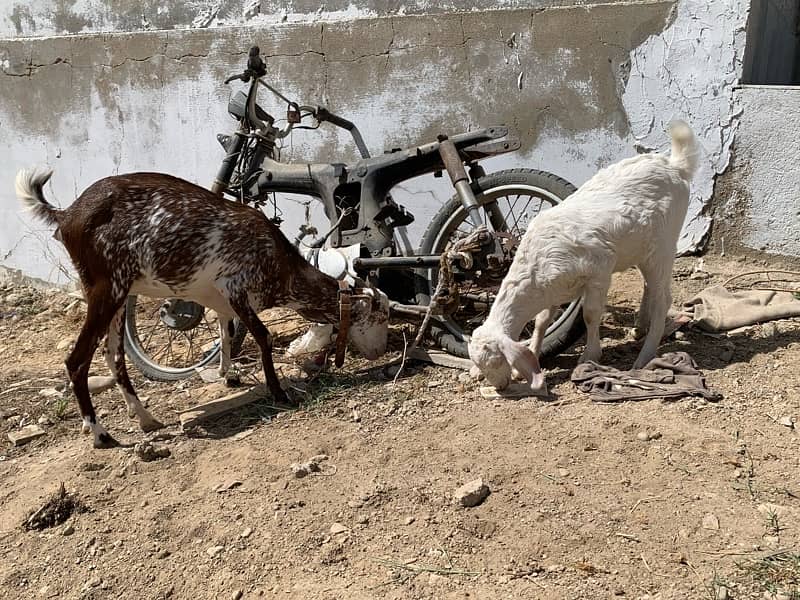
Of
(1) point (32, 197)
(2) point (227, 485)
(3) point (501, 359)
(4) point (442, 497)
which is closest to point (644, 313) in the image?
(3) point (501, 359)

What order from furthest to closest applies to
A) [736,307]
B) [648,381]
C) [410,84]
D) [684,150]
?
[410,84] < [736,307] < [684,150] < [648,381]

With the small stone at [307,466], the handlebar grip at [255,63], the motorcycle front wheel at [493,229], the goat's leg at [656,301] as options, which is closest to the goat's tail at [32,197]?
the handlebar grip at [255,63]

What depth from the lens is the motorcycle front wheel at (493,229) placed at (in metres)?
4.60

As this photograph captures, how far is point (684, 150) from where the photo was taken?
4.28 meters

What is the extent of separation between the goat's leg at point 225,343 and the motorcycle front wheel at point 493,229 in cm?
125

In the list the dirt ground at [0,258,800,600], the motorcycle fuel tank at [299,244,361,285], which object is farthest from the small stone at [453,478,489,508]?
the motorcycle fuel tank at [299,244,361,285]

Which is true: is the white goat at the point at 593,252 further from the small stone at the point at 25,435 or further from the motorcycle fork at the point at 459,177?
the small stone at the point at 25,435

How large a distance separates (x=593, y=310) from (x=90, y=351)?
2.73m

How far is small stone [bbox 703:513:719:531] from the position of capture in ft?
9.27

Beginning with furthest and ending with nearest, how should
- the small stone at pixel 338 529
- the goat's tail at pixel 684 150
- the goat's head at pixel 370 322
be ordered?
1. the goat's head at pixel 370 322
2. the goat's tail at pixel 684 150
3. the small stone at pixel 338 529

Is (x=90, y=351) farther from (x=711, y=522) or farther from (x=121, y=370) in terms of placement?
(x=711, y=522)

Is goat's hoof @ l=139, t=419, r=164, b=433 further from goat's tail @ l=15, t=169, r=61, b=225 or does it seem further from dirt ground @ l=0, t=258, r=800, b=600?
goat's tail @ l=15, t=169, r=61, b=225

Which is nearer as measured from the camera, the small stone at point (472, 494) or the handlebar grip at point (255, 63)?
the small stone at point (472, 494)

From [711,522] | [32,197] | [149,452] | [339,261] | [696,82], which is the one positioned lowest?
[149,452]
